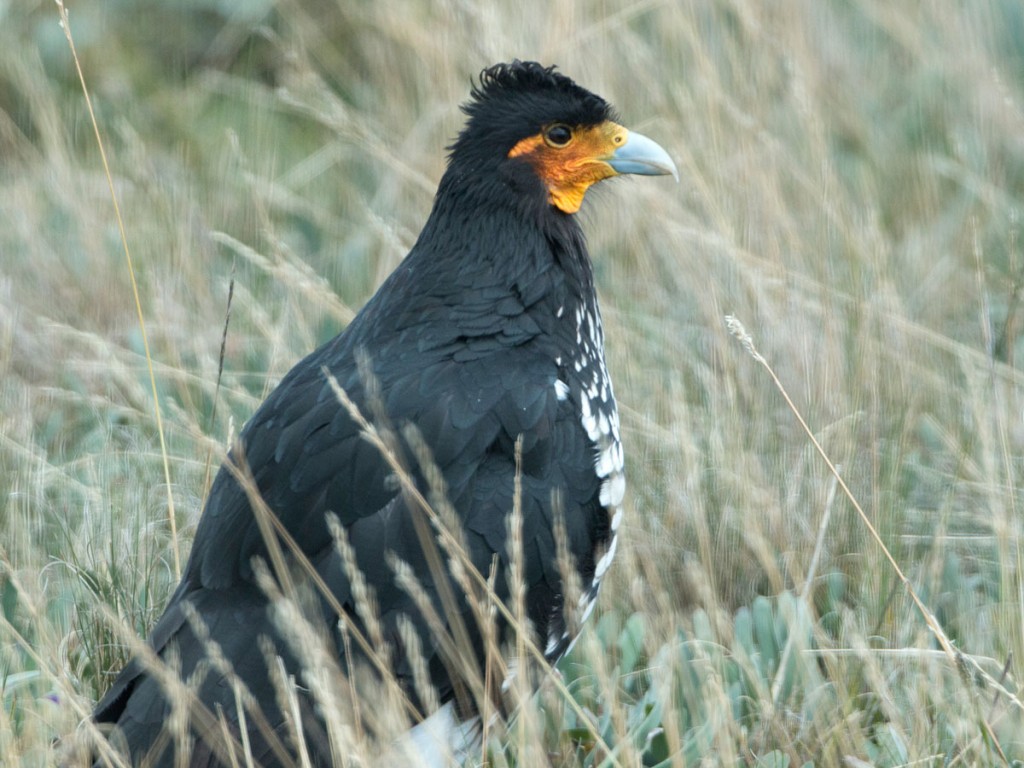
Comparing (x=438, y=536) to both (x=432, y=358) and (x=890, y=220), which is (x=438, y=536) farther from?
(x=890, y=220)

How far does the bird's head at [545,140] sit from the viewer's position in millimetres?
3766

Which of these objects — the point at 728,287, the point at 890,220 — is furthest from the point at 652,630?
the point at 890,220

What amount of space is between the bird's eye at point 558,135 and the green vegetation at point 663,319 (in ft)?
1.73

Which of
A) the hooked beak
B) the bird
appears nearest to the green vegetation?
the bird

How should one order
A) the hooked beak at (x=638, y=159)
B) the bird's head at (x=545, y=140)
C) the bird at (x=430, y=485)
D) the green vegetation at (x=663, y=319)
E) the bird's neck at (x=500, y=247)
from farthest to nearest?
the hooked beak at (x=638, y=159)
the bird's head at (x=545, y=140)
the bird's neck at (x=500, y=247)
the green vegetation at (x=663, y=319)
the bird at (x=430, y=485)

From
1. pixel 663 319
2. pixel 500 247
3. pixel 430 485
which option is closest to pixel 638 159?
pixel 500 247

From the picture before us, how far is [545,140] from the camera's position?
3832 mm

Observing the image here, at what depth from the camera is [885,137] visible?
614cm

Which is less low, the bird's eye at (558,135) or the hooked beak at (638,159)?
the bird's eye at (558,135)

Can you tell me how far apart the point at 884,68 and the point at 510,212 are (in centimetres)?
316

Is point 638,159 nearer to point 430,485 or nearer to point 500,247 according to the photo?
point 500,247

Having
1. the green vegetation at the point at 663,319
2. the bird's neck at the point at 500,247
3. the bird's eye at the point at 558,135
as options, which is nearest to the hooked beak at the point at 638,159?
the bird's eye at the point at 558,135

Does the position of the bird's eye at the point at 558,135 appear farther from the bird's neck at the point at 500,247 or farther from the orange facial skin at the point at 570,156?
the bird's neck at the point at 500,247

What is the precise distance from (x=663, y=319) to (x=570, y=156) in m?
1.42
